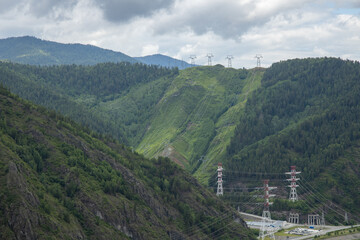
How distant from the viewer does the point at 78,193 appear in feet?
497

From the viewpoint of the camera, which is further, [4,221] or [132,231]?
[132,231]

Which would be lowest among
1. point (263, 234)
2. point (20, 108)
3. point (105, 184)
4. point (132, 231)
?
point (263, 234)

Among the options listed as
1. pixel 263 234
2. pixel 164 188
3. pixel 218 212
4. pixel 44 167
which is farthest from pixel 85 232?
pixel 263 234

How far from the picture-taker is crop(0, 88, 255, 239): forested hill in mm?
124438

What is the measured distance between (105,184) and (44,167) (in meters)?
19.8

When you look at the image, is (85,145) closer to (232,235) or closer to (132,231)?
(132,231)

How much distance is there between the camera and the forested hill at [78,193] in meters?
124

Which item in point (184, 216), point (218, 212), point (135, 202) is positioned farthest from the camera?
point (218, 212)

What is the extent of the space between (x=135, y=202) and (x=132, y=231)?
624 inches

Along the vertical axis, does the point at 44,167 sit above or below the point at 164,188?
above

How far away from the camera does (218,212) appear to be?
7766 inches

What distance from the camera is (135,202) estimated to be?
553 feet

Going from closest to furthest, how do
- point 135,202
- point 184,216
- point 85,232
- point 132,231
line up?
point 85,232 → point 132,231 → point 135,202 → point 184,216

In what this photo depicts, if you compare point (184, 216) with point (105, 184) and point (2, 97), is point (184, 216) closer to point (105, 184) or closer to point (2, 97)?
point (105, 184)
